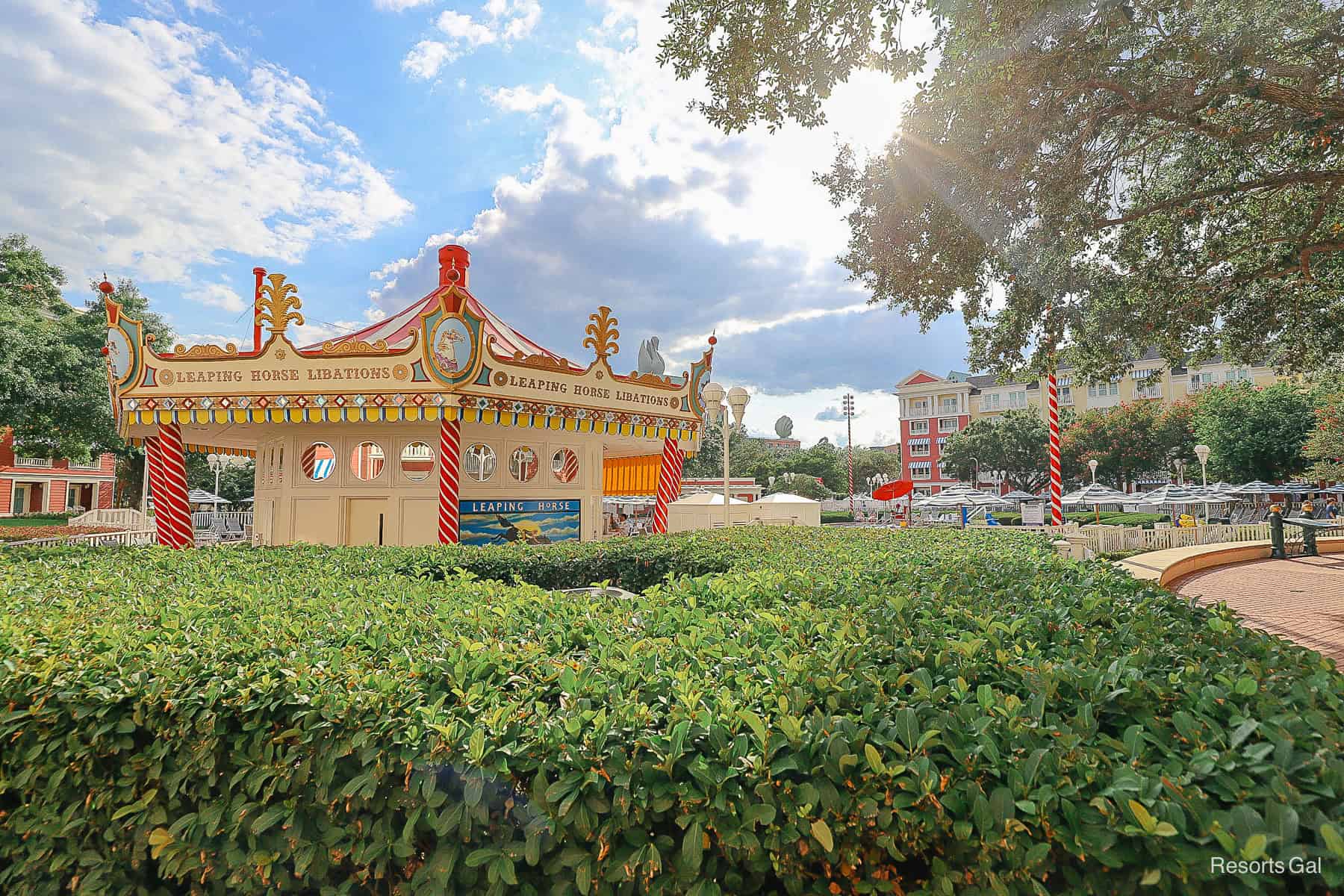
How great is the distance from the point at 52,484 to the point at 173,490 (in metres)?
44.0

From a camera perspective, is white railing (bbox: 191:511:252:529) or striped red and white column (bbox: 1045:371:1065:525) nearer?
striped red and white column (bbox: 1045:371:1065:525)

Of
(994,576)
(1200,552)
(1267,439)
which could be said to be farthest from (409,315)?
(1267,439)

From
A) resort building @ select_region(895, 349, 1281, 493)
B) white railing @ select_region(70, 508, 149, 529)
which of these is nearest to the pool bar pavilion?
white railing @ select_region(70, 508, 149, 529)

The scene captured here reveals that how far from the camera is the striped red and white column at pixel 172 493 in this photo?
1187 cm

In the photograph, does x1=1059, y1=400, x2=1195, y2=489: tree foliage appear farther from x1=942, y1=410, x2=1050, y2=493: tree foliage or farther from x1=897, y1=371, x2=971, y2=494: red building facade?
x1=897, y1=371, x2=971, y2=494: red building facade

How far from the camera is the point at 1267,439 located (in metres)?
39.3

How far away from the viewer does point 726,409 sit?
552 inches

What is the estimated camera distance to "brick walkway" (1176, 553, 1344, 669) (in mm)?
7418

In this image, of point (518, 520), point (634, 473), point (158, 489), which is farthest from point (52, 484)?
point (518, 520)

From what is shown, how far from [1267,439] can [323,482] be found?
165 ft

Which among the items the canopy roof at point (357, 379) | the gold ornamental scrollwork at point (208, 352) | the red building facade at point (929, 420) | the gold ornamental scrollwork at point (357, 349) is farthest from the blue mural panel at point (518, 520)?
the red building facade at point (929, 420)

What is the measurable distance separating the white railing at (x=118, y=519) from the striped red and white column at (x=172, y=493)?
16699 millimetres

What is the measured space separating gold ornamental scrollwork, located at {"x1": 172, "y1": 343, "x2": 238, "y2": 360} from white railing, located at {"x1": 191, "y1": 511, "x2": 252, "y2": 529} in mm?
18360

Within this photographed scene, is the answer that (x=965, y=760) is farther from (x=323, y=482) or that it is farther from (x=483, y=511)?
(x=323, y=482)
